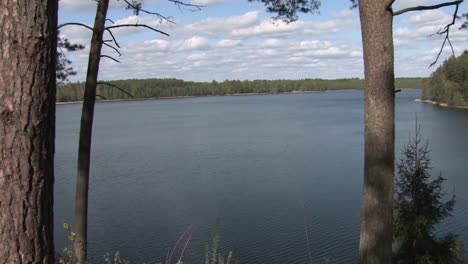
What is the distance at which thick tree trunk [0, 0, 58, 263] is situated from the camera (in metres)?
1.29

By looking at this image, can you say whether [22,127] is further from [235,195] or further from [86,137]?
[235,195]

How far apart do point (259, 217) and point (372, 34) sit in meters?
10.1

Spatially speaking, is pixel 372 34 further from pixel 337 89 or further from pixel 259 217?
pixel 337 89

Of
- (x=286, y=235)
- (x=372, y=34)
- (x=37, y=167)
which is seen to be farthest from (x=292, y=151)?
(x=37, y=167)

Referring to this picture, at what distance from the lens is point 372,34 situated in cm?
303

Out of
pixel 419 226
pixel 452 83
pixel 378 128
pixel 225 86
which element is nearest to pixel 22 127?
pixel 378 128

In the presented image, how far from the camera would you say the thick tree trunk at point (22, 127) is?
4.23ft

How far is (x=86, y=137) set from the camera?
500 cm

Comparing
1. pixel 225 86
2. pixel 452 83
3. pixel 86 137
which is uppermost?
pixel 225 86

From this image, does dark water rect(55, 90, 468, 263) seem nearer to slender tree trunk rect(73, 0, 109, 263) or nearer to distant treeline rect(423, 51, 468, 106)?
slender tree trunk rect(73, 0, 109, 263)

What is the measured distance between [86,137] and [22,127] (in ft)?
12.6

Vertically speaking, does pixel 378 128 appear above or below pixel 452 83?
below

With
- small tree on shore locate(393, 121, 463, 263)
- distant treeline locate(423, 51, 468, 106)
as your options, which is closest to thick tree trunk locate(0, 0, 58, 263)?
small tree on shore locate(393, 121, 463, 263)

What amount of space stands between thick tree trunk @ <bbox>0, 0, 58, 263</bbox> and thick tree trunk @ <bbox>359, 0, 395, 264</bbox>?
2.20 meters
